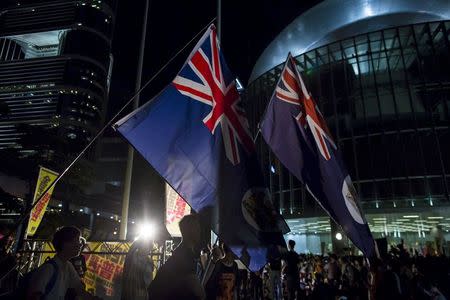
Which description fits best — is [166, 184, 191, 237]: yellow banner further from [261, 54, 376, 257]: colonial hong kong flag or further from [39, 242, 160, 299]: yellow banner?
[261, 54, 376, 257]: colonial hong kong flag

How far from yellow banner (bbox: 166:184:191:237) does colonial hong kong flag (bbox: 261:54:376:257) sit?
4753 mm

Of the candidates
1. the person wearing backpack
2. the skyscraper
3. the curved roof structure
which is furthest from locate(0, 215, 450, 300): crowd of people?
the skyscraper

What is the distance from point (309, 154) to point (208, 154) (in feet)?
6.92

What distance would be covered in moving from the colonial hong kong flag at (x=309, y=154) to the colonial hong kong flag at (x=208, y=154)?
72cm

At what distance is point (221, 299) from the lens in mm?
5602

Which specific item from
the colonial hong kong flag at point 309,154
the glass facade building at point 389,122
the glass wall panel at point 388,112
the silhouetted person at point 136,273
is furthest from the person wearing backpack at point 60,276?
the glass wall panel at point 388,112

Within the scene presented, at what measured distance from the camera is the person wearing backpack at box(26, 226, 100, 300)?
3.10 metres

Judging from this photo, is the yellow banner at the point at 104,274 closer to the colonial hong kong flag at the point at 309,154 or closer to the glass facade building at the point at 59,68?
the colonial hong kong flag at the point at 309,154

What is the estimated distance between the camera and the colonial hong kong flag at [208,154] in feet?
12.7

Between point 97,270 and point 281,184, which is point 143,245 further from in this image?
point 281,184

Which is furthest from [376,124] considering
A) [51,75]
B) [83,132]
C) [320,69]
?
[51,75]

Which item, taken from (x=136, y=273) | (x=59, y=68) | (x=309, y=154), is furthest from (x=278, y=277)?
(x=59, y=68)

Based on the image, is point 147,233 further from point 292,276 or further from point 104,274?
point 292,276

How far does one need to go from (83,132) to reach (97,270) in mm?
85341
